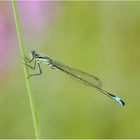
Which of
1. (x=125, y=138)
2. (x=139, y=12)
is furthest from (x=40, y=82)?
(x=139, y=12)

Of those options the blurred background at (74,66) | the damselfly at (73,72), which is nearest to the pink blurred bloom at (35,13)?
the blurred background at (74,66)

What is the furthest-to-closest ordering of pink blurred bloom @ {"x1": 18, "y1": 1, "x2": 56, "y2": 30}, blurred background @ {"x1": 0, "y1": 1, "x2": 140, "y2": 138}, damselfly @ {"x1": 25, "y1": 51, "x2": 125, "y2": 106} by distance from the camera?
pink blurred bloom @ {"x1": 18, "y1": 1, "x2": 56, "y2": 30} < blurred background @ {"x1": 0, "y1": 1, "x2": 140, "y2": 138} < damselfly @ {"x1": 25, "y1": 51, "x2": 125, "y2": 106}

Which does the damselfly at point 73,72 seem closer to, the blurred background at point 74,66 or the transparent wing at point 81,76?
the transparent wing at point 81,76

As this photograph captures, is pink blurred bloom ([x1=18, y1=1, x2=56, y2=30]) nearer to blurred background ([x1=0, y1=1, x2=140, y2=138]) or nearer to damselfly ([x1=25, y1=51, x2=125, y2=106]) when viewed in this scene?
blurred background ([x1=0, y1=1, x2=140, y2=138])

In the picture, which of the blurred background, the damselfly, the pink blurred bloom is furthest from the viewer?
the pink blurred bloom

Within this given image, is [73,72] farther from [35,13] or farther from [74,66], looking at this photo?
[35,13]

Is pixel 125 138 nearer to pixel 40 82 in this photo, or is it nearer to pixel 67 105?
pixel 67 105

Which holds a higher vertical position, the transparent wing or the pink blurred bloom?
the pink blurred bloom

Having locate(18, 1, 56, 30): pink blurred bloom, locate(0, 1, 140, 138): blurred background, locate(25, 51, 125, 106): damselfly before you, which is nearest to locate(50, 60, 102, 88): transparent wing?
locate(25, 51, 125, 106): damselfly
